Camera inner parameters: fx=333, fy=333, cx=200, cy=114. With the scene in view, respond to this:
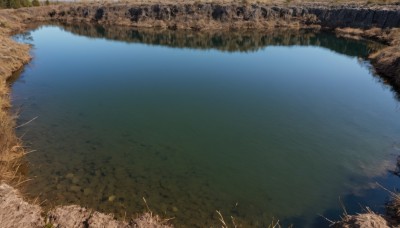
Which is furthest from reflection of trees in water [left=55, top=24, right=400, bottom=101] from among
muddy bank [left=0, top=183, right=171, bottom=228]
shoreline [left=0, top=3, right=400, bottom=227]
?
muddy bank [left=0, top=183, right=171, bottom=228]

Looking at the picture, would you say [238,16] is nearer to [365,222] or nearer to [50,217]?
[365,222]

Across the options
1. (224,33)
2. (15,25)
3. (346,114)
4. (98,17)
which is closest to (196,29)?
(224,33)

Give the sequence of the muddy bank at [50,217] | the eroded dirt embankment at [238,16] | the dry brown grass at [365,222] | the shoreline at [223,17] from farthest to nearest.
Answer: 1. the eroded dirt embankment at [238,16]
2. the shoreline at [223,17]
3. the dry brown grass at [365,222]
4. the muddy bank at [50,217]

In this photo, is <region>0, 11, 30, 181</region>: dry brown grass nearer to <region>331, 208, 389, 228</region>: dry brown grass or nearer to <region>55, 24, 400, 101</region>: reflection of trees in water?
<region>331, 208, 389, 228</region>: dry brown grass

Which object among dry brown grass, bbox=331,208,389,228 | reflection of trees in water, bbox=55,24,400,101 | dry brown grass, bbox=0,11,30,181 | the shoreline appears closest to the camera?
dry brown grass, bbox=331,208,389,228

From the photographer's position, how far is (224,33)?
50219mm

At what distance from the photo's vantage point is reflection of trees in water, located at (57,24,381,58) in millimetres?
40500

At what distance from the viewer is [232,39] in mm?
45656

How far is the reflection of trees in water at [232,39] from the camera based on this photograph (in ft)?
133

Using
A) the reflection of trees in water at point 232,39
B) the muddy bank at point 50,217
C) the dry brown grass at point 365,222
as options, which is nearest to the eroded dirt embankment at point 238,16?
the reflection of trees in water at point 232,39

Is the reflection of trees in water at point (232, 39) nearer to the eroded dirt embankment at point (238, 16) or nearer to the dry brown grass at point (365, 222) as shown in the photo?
the eroded dirt embankment at point (238, 16)

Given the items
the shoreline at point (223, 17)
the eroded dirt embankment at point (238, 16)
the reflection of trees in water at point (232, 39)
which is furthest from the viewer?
the eroded dirt embankment at point (238, 16)

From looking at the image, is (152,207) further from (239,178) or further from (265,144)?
(265,144)

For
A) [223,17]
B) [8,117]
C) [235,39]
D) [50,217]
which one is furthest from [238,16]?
[50,217]
